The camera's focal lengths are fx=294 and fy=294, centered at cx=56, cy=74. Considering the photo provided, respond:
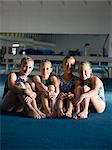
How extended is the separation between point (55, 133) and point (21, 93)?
2.10 feet

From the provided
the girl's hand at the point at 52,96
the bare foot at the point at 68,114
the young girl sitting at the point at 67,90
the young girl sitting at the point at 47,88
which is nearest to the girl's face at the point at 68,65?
the young girl sitting at the point at 67,90

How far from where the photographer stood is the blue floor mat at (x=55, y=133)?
197 centimetres

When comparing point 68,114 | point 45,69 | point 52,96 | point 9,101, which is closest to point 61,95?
point 52,96

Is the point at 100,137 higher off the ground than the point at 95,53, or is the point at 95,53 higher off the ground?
the point at 95,53

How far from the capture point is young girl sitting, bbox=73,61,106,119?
105 inches

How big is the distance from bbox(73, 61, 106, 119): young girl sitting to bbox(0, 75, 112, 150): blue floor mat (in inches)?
4.2

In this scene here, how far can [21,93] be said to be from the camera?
273 centimetres

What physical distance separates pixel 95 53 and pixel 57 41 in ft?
3.89

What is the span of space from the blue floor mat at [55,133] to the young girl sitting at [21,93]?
0.39 feet
